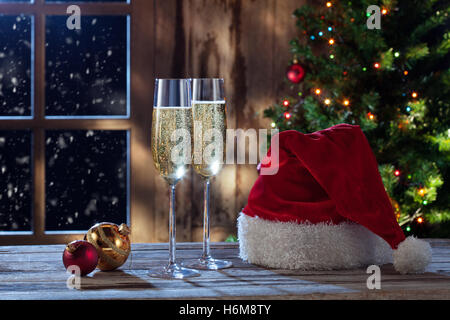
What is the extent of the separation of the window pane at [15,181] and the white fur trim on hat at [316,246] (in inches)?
85.0

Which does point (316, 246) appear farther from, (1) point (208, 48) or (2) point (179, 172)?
(1) point (208, 48)

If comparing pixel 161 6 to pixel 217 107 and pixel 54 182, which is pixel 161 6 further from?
pixel 217 107

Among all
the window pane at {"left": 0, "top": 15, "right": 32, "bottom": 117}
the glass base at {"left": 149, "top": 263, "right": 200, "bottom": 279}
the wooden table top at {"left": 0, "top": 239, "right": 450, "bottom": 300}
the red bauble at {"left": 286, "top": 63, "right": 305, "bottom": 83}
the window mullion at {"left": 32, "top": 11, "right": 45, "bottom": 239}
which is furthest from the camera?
the window pane at {"left": 0, "top": 15, "right": 32, "bottom": 117}

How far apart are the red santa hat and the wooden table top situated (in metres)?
0.03

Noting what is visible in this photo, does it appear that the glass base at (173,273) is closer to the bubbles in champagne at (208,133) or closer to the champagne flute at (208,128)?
the champagne flute at (208,128)

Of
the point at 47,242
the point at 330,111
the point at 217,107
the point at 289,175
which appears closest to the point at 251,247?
the point at 289,175

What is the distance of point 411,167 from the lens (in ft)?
7.12

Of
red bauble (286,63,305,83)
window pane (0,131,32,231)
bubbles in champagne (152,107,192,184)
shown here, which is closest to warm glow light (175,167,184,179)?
bubbles in champagne (152,107,192,184)

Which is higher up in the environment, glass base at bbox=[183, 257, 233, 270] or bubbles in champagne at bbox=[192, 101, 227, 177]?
bubbles in champagne at bbox=[192, 101, 227, 177]

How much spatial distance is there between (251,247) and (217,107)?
9.3 inches

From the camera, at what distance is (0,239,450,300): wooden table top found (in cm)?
70

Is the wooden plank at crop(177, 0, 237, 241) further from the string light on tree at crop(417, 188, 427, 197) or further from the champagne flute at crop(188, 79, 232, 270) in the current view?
the champagne flute at crop(188, 79, 232, 270)

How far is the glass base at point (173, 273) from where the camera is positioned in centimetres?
80

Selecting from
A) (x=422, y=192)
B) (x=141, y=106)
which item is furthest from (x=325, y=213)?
(x=141, y=106)
